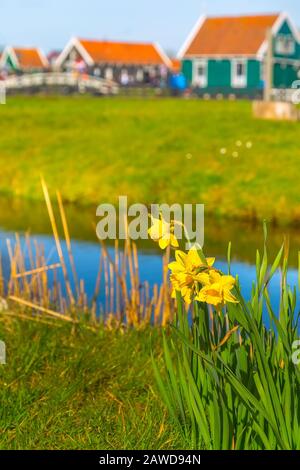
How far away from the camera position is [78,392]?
6.68m

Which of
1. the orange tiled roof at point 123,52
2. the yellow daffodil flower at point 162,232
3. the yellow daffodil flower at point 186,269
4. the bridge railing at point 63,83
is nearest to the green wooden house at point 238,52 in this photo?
the bridge railing at point 63,83

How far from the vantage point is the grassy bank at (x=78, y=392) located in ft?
18.4

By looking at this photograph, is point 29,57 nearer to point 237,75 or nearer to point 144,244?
point 237,75

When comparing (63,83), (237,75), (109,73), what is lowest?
(63,83)

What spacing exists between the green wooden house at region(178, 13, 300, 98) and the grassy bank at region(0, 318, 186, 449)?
6020 centimetres

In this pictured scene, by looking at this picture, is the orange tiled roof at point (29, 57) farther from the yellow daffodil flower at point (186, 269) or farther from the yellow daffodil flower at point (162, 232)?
the yellow daffodil flower at point (186, 269)

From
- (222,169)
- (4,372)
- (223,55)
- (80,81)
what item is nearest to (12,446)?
(4,372)

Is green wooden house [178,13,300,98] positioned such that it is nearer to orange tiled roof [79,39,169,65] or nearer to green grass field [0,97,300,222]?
orange tiled roof [79,39,169,65]

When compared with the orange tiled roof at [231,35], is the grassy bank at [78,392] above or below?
below

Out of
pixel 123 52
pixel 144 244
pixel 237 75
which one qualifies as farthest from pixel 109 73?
pixel 144 244

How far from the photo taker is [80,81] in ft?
195

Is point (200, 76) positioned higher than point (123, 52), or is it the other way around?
point (123, 52)

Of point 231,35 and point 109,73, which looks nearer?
point 231,35

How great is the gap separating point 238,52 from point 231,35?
2092 millimetres
